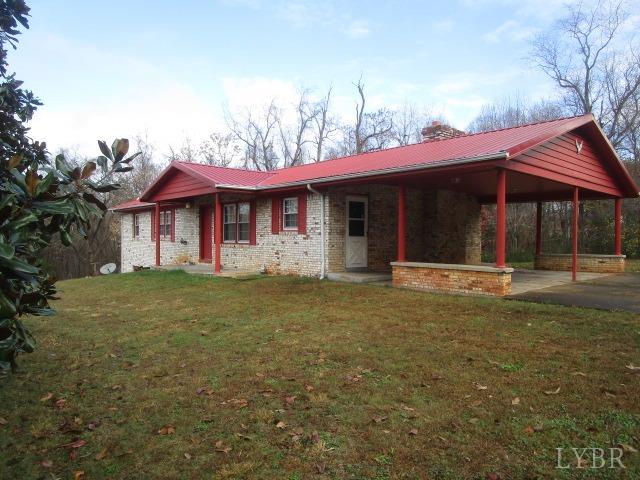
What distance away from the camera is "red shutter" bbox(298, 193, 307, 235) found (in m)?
13.2

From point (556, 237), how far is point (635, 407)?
69.8 feet

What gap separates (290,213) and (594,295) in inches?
322

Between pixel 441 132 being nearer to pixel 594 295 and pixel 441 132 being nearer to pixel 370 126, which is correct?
pixel 594 295

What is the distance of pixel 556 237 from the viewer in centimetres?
2278

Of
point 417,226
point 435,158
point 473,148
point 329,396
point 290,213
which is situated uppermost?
point 473,148

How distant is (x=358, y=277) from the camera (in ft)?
38.8

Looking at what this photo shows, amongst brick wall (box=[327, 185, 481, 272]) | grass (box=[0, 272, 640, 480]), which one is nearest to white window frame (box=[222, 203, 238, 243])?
brick wall (box=[327, 185, 481, 272])

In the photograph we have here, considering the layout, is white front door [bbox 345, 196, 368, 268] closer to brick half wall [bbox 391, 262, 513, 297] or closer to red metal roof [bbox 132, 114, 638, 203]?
red metal roof [bbox 132, 114, 638, 203]

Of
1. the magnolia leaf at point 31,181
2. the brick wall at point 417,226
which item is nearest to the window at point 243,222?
the brick wall at point 417,226

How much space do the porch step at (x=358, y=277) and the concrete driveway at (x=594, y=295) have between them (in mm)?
3671

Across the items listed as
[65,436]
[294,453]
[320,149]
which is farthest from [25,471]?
[320,149]

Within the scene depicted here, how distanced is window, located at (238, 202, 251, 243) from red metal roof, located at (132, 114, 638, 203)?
0.97m

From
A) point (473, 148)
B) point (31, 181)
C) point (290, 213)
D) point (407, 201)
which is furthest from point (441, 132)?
point (31, 181)

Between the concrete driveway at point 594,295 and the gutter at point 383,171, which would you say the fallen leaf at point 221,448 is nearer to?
the concrete driveway at point 594,295
